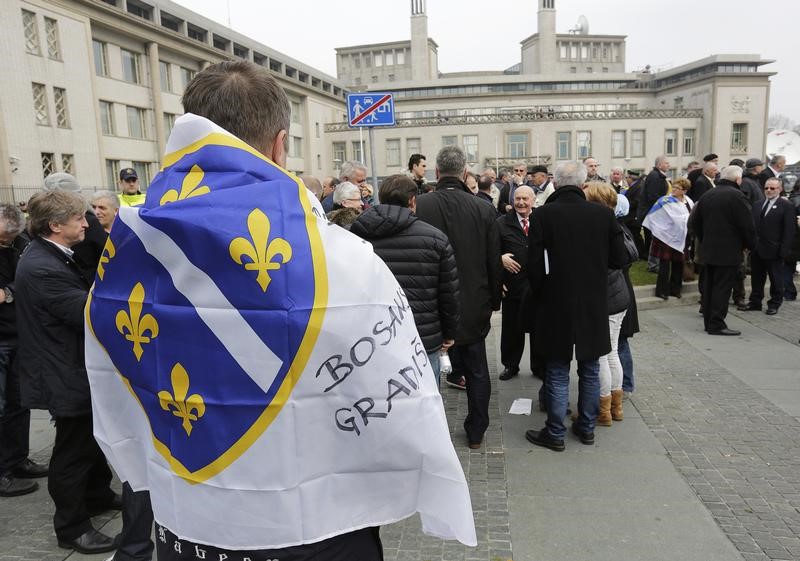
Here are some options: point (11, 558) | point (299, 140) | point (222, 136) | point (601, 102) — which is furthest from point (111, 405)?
point (601, 102)

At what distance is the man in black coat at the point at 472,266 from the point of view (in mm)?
4910

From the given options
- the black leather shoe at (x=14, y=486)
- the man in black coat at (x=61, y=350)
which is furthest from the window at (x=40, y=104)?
the man in black coat at (x=61, y=350)

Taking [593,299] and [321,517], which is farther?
[593,299]

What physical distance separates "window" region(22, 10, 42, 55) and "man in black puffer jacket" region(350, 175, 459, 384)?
31683 mm

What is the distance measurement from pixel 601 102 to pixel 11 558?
74.7 metres

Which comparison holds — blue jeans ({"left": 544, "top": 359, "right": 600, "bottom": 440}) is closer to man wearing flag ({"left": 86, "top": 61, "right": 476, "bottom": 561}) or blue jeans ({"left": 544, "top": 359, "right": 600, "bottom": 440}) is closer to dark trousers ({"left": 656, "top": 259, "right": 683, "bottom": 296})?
man wearing flag ({"left": 86, "top": 61, "right": 476, "bottom": 561})

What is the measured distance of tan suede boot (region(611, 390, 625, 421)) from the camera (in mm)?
5441

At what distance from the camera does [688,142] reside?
61594 mm

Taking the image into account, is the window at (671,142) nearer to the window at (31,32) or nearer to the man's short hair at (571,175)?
the window at (31,32)

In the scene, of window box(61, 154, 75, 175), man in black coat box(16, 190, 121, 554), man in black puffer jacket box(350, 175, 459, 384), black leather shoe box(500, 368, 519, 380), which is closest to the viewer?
man in black coat box(16, 190, 121, 554)

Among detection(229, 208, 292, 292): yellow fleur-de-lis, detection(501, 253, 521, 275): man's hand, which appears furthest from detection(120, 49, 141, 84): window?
detection(229, 208, 292, 292): yellow fleur-de-lis

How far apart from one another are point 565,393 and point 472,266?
1.27 metres

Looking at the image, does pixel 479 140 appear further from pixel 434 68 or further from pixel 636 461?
pixel 636 461

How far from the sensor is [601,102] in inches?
2758
